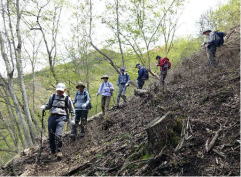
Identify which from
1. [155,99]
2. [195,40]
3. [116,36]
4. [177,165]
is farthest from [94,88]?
[177,165]

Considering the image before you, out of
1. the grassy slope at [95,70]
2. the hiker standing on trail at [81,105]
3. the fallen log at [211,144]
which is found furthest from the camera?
the grassy slope at [95,70]

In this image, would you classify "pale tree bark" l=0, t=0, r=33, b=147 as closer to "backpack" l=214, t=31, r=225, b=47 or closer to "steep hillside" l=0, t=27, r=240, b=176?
"steep hillside" l=0, t=27, r=240, b=176

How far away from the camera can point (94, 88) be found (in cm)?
2205

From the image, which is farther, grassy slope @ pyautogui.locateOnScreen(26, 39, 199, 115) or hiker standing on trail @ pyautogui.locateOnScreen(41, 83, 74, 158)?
grassy slope @ pyautogui.locateOnScreen(26, 39, 199, 115)

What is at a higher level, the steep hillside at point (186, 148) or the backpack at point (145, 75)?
the backpack at point (145, 75)

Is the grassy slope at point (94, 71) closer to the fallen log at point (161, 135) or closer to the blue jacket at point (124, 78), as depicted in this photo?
the blue jacket at point (124, 78)

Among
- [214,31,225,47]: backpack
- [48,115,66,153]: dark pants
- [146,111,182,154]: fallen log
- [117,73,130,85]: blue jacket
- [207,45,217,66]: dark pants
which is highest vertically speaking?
[214,31,225,47]: backpack

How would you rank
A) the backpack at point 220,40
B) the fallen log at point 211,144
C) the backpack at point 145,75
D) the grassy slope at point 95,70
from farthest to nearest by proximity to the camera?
1. the grassy slope at point 95,70
2. the backpack at point 145,75
3. the backpack at point 220,40
4. the fallen log at point 211,144

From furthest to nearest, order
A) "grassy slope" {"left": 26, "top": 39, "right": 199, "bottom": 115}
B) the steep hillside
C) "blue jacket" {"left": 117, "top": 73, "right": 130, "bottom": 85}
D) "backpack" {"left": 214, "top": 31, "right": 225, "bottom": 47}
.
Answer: "grassy slope" {"left": 26, "top": 39, "right": 199, "bottom": 115} < "blue jacket" {"left": 117, "top": 73, "right": 130, "bottom": 85} < "backpack" {"left": 214, "top": 31, "right": 225, "bottom": 47} < the steep hillside

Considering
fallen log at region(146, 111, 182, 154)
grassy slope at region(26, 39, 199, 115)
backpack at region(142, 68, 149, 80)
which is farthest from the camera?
grassy slope at region(26, 39, 199, 115)

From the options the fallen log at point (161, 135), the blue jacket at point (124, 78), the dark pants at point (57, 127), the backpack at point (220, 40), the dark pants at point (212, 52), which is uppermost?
the backpack at point (220, 40)

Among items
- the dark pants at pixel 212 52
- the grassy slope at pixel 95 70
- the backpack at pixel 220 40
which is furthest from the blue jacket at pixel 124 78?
the grassy slope at pixel 95 70

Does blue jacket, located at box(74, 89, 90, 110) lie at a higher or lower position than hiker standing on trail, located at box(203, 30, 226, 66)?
lower

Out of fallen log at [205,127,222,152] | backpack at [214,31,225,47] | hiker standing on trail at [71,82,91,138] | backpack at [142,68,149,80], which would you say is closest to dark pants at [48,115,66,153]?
hiker standing on trail at [71,82,91,138]
